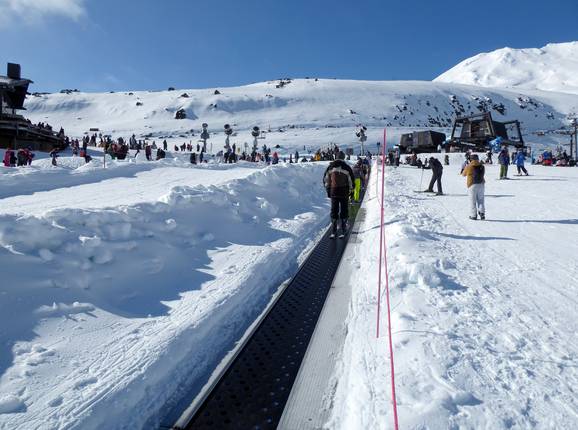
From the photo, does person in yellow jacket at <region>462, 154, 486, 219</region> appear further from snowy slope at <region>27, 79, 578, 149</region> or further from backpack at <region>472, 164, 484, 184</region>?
snowy slope at <region>27, 79, 578, 149</region>

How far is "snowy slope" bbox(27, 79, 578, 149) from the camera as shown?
71.1 metres

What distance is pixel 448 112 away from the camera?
9725cm

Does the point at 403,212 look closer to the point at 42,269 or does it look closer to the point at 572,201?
the point at 572,201

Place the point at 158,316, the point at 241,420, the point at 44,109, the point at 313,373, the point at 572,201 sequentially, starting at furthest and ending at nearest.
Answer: the point at 44,109, the point at 572,201, the point at 158,316, the point at 313,373, the point at 241,420

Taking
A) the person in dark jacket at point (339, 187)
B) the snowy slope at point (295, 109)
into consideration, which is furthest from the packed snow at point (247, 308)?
the snowy slope at point (295, 109)

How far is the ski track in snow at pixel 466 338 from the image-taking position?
92.7 inches

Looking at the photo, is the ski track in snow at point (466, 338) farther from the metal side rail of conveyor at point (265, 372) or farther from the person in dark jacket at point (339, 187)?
the person in dark jacket at point (339, 187)

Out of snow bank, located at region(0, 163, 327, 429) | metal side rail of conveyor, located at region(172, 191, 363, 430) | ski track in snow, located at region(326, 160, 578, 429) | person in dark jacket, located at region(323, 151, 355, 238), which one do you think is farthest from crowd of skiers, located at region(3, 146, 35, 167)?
metal side rail of conveyor, located at region(172, 191, 363, 430)

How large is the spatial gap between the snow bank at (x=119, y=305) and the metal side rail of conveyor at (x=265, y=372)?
8.0 inches

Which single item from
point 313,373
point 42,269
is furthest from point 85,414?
point 42,269

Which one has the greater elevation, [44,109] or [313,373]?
[44,109]

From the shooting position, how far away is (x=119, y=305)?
3896mm

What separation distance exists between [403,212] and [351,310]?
5613 millimetres

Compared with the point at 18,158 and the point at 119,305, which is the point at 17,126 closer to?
the point at 18,158
